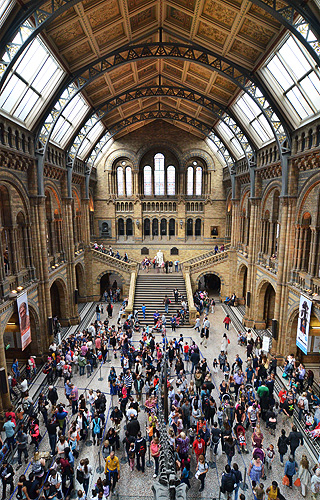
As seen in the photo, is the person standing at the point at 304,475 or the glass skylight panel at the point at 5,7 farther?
the glass skylight panel at the point at 5,7

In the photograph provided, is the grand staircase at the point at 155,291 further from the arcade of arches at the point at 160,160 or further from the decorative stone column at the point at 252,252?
the decorative stone column at the point at 252,252

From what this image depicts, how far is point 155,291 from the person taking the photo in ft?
89.1

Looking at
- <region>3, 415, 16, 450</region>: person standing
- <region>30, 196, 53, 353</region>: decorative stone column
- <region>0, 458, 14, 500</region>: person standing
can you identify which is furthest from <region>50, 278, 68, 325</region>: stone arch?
<region>0, 458, 14, 500</region>: person standing

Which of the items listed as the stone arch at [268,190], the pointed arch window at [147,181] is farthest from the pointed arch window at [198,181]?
the stone arch at [268,190]

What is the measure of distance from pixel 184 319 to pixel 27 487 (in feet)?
54.3

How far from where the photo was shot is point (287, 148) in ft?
53.9

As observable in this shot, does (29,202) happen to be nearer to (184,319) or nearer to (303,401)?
(184,319)

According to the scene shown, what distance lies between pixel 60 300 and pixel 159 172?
57.3ft

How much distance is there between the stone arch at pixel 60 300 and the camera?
2236 centimetres

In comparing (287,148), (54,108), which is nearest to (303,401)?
(287,148)

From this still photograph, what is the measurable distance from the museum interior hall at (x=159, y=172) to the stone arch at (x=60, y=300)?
0.11 m

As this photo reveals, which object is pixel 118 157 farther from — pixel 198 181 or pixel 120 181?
pixel 198 181

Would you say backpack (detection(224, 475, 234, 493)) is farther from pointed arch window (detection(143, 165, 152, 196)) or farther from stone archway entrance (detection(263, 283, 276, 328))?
pointed arch window (detection(143, 165, 152, 196))

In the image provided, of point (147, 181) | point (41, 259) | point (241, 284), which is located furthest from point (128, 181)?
point (41, 259)
